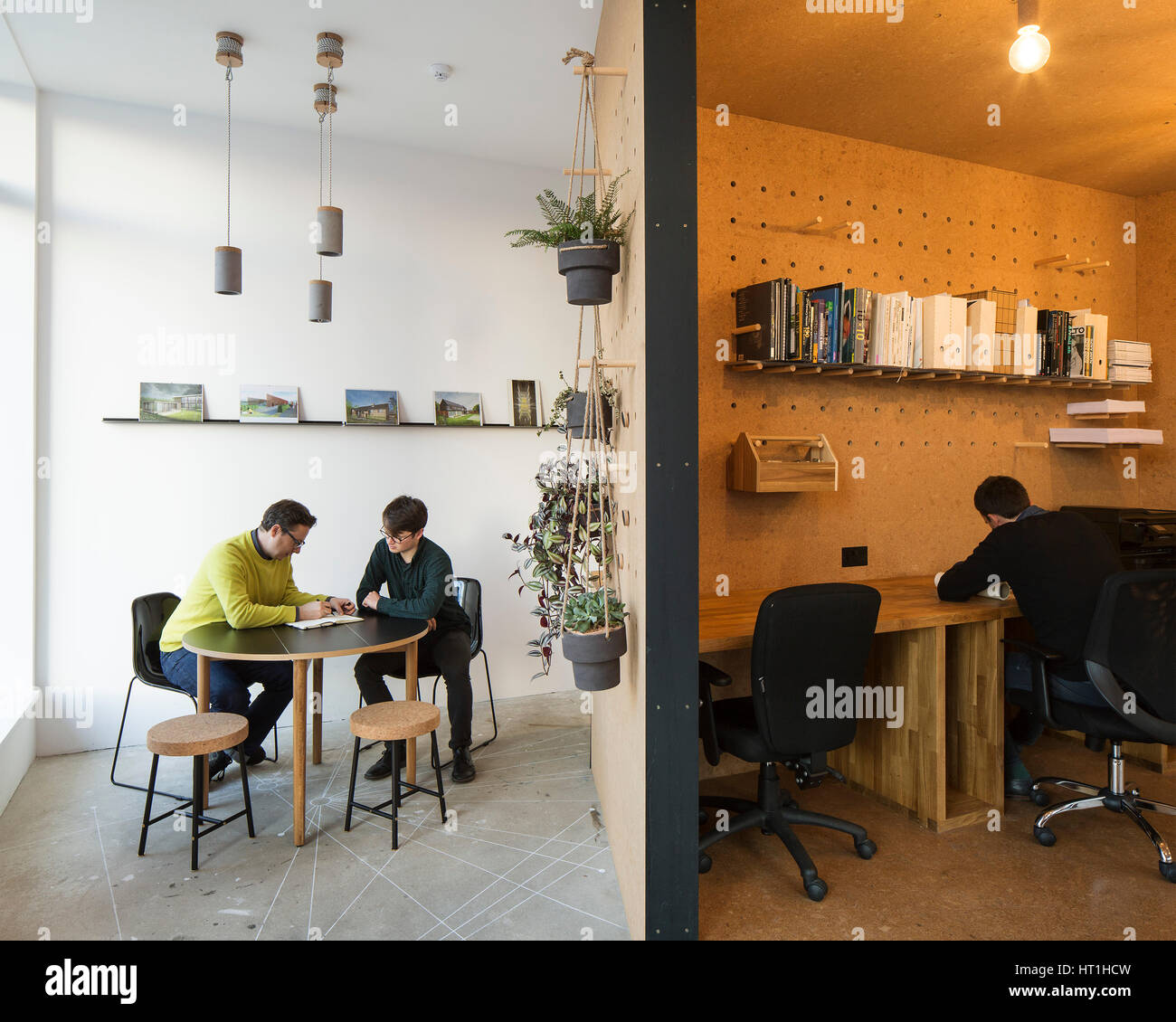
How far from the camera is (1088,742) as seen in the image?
9.93ft

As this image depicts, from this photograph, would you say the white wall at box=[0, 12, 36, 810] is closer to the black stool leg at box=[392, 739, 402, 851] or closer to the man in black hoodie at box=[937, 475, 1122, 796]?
the black stool leg at box=[392, 739, 402, 851]

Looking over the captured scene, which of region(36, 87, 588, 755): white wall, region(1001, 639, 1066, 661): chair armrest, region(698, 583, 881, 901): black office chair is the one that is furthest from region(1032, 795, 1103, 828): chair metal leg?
region(36, 87, 588, 755): white wall

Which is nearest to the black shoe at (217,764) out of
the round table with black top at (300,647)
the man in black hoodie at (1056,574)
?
the round table with black top at (300,647)

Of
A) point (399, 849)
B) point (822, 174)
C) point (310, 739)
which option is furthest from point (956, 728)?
point (310, 739)

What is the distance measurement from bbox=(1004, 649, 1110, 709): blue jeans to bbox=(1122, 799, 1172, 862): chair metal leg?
422 millimetres

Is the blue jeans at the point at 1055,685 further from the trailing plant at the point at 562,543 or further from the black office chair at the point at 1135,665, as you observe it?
the trailing plant at the point at 562,543

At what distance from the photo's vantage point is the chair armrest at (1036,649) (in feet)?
9.45

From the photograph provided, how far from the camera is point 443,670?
3676 mm

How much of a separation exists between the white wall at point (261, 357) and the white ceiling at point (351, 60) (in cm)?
22

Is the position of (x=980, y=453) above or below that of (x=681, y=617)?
above

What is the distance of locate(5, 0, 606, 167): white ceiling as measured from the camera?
3076mm

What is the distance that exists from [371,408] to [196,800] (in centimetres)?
229
